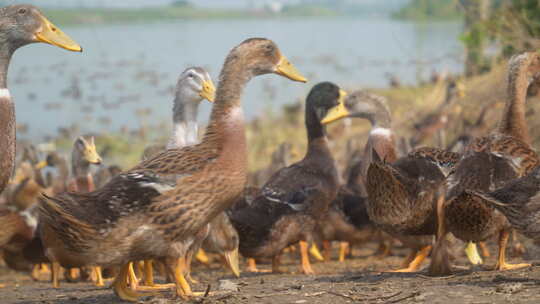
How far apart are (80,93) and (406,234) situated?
21.6 metres

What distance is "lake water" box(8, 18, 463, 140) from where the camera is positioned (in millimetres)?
23750

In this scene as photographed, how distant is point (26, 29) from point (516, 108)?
4.40 metres

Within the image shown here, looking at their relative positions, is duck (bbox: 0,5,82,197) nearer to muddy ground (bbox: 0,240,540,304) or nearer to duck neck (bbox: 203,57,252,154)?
duck neck (bbox: 203,57,252,154)

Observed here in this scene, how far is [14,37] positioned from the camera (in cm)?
641

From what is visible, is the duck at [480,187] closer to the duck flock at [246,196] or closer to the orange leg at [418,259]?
the duck flock at [246,196]

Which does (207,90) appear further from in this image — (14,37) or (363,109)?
(14,37)

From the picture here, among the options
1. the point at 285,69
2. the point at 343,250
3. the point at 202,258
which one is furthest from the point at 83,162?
the point at 285,69

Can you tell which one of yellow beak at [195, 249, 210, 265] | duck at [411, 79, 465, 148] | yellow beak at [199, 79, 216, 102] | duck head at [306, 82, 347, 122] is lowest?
yellow beak at [195, 249, 210, 265]

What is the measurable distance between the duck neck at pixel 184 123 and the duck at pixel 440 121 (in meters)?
6.07

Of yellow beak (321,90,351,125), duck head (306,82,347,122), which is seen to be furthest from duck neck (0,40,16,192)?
duck head (306,82,347,122)

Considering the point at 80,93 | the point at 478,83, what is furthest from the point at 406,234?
the point at 80,93

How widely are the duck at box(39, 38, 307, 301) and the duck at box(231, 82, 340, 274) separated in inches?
104

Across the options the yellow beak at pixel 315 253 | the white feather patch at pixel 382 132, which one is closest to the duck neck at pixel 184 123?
the white feather patch at pixel 382 132

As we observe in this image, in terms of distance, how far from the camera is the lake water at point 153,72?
2375 centimetres
